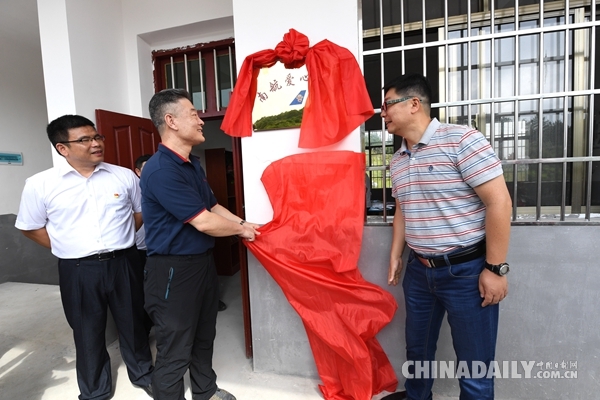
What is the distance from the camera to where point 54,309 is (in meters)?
3.29

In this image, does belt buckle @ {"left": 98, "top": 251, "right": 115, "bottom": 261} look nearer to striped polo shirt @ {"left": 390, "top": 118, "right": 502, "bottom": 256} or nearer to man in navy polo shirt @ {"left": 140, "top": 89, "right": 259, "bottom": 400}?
man in navy polo shirt @ {"left": 140, "top": 89, "right": 259, "bottom": 400}

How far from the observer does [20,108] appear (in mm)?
4105

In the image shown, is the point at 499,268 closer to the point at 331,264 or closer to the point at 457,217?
the point at 457,217

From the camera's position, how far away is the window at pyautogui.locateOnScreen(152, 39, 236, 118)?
104 inches

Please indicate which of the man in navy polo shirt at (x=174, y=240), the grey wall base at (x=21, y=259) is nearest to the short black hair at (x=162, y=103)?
the man in navy polo shirt at (x=174, y=240)

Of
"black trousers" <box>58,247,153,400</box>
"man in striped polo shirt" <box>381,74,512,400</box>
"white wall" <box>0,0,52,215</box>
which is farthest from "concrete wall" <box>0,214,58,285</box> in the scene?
"man in striped polo shirt" <box>381,74,512,400</box>

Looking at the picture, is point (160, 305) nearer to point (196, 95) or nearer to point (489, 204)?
point (489, 204)

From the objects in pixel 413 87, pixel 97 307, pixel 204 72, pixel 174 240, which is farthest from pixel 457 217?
pixel 204 72

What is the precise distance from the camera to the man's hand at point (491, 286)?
1169 millimetres

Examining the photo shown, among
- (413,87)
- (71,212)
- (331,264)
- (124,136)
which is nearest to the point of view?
(413,87)

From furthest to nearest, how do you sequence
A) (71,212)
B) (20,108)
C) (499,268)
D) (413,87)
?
(20,108)
(71,212)
(413,87)
(499,268)

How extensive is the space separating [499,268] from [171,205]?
1.38 metres

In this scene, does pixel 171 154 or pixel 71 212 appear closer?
pixel 171 154

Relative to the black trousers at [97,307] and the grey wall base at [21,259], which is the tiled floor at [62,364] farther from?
the grey wall base at [21,259]
